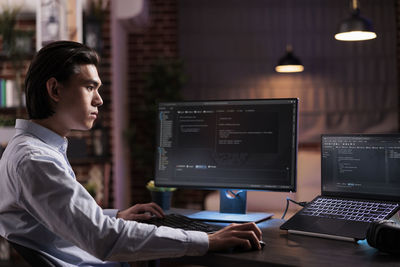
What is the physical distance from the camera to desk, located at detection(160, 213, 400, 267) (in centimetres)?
A: 115

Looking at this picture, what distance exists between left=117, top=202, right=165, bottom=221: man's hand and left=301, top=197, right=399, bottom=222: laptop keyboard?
21.3 inches

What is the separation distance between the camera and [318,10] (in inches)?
212

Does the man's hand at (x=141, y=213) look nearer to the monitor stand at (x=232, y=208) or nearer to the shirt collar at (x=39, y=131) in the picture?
the monitor stand at (x=232, y=208)

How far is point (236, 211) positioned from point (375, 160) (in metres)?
0.58

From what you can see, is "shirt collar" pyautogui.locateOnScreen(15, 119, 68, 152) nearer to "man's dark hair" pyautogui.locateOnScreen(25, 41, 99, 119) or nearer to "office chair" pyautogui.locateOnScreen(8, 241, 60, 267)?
"man's dark hair" pyautogui.locateOnScreen(25, 41, 99, 119)

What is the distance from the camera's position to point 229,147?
177cm

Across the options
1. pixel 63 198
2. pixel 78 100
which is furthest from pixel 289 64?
pixel 63 198

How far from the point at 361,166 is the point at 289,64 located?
11.2 ft

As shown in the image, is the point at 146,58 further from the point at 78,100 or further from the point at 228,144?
the point at 78,100

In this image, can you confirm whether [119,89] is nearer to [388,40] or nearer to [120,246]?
[388,40]

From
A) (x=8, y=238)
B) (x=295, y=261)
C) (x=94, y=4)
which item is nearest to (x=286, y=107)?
(x=295, y=261)

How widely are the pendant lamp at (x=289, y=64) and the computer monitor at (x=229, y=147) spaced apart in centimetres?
327

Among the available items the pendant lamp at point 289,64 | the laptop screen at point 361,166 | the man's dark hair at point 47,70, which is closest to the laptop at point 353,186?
the laptop screen at point 361,166

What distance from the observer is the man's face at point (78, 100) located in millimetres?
1311
